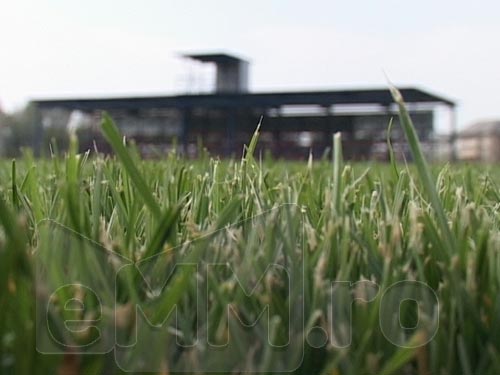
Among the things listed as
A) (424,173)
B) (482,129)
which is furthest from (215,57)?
(482,129)

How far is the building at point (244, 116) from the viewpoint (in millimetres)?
16047

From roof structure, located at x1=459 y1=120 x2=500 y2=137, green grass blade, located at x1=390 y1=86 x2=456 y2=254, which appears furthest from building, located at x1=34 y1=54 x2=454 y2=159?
roof structure, located at x1=459 y1=120 x2=500 y2=137

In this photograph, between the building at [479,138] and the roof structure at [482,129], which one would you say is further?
the roof structure at [482,129]

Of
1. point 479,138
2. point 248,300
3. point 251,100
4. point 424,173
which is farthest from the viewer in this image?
point 479,138

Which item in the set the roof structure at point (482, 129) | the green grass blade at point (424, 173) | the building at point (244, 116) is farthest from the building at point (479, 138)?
the green grass blade at point (424, 173)

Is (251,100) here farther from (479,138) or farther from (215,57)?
(479,138)

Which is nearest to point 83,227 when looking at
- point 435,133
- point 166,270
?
point 166,270

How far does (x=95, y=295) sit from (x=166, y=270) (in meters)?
0.07

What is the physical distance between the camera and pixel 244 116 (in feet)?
60.1

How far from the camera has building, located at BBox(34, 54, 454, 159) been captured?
1605cm

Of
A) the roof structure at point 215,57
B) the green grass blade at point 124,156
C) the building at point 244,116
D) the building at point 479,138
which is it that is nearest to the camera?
the green grass blade at point 124,156

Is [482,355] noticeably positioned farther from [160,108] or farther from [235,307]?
[160,108]

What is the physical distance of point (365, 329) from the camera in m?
0.39

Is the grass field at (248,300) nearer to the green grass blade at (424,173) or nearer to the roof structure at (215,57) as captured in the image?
the green grass blade at (424,173)
